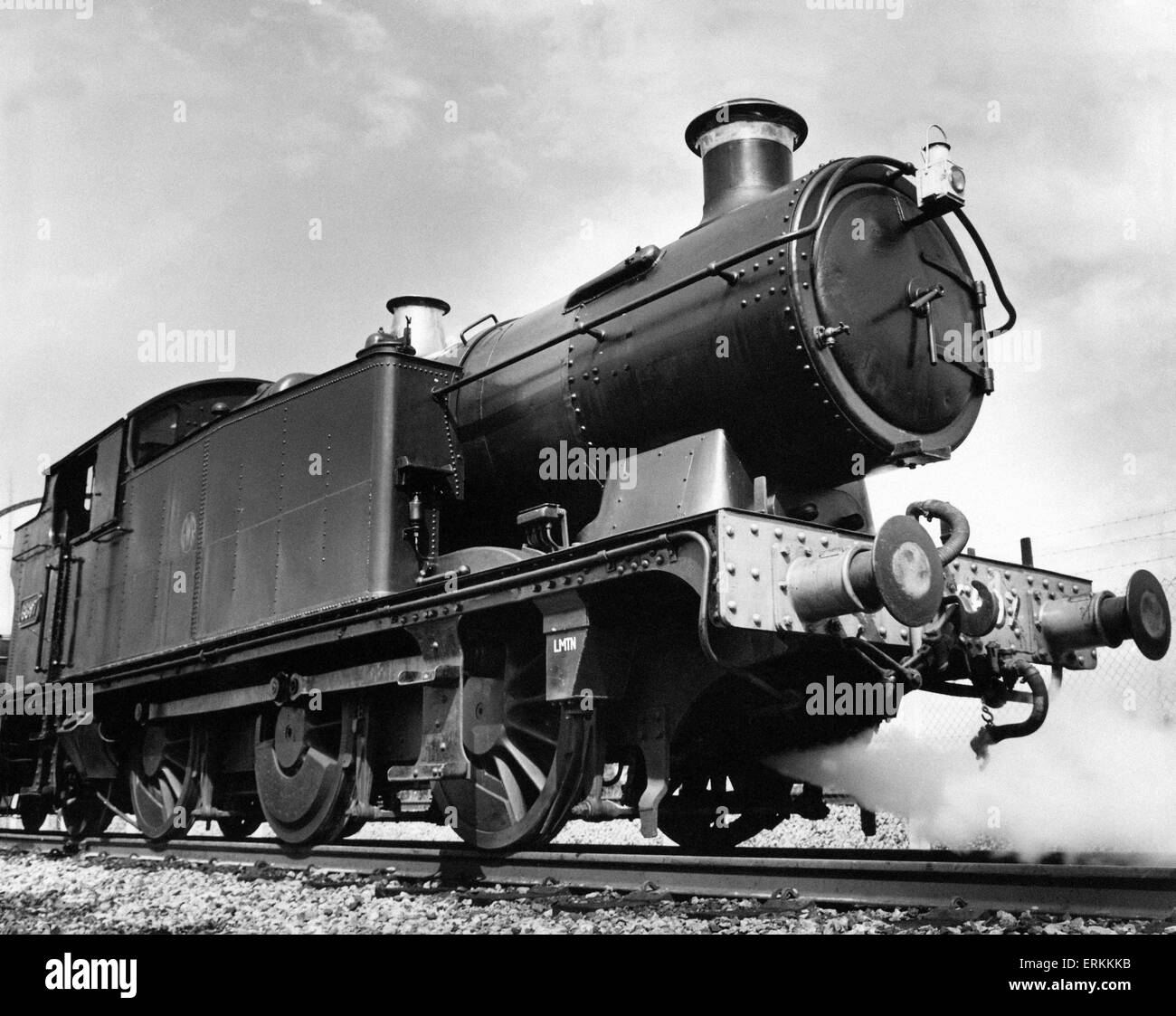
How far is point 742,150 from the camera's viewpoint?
19.3 feet

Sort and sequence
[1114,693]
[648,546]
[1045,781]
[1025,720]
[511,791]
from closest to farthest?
[648,546] < [1025,720] < [1045,781] < [511,791] < [1114,693]

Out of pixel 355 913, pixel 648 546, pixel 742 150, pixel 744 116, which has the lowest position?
pixel 355 913

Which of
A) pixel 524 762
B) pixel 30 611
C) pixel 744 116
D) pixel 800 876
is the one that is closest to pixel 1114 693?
pixel 800 876

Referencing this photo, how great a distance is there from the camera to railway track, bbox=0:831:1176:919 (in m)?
3.76

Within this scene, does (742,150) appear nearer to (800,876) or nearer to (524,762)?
(524,762)

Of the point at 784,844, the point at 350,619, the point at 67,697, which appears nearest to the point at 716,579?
the point at 350,619

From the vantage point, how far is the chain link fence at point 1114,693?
6370 mm

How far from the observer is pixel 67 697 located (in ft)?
30.7

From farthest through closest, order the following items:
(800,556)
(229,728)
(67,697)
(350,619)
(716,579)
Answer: (67,697) → (229,728) → (350,619) → (800,556) → (716,579)

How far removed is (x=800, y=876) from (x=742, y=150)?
3.41m

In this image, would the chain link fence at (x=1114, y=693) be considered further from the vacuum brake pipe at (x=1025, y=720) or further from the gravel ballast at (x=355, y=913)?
the gravel ballast at (x=355, y=913)
